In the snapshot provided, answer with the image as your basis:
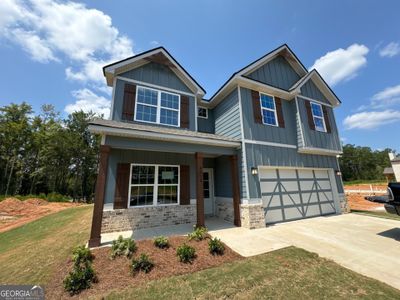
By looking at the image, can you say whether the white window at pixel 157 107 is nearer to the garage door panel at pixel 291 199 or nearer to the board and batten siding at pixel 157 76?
the board and batten siding at pixel 157 76

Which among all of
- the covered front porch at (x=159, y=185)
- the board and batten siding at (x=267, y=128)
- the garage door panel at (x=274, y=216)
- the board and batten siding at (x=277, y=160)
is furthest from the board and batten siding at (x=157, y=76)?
the garage door panel at (x=274, y=216)

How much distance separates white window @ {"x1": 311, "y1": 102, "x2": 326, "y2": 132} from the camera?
34.1ft

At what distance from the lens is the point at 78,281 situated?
3330mm

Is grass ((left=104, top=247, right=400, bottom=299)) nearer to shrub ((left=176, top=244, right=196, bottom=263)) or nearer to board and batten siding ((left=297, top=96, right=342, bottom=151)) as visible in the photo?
shrub ((left=176, top=244, right=196, bottom=263))

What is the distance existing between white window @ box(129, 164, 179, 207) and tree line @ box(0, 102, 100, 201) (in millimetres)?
22505

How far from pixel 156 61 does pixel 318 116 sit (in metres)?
10.1

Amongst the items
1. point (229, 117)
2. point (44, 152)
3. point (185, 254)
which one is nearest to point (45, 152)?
point (44, 152)

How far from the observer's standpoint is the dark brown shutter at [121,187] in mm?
6957

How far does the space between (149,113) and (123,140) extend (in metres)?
2.99

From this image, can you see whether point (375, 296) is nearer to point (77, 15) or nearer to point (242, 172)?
point (242, 172)

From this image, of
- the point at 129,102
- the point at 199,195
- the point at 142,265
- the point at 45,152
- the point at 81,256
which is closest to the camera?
the point at 142,265

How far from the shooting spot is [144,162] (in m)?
7.70

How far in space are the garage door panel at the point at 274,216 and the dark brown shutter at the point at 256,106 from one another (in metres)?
4.44

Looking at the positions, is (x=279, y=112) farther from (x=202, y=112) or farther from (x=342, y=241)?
(x=342, y=241)
